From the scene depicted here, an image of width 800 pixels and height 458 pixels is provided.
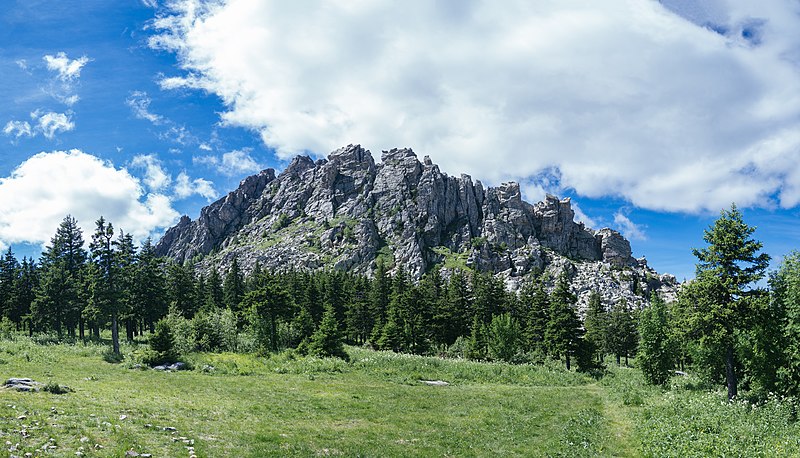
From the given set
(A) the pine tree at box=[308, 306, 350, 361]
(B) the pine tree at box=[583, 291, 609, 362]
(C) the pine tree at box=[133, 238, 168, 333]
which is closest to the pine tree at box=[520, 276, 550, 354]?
(B) the pine tree at box=[583, 291, 609, 362]

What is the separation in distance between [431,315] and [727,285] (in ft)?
186

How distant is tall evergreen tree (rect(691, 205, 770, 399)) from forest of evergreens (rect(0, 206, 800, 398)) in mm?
73

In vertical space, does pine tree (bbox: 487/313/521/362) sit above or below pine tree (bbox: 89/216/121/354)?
below

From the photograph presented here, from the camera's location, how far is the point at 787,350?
26.8 m

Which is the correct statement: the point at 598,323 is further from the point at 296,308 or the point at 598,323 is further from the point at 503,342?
the point at 296,308

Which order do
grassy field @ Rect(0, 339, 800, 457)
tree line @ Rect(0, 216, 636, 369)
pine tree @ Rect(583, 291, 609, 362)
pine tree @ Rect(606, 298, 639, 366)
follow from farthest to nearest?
1. pine tree @ Rect(606, 298, 639, 366)
2. pine tree @ Rect(583, 291, 609, 362)
3. tree line @ Rect(0, 216, 636, 369)
4. grassy field @ Rect(0, 339, 800, 457)

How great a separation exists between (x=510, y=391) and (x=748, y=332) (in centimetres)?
1818

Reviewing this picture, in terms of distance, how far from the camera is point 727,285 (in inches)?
1174

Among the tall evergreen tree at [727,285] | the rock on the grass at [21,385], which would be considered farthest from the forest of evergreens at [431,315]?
the rock on the grass at [21,385]

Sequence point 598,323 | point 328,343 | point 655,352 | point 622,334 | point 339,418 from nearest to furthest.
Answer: point 339,418
point 655,352
point 328,343
point 598,323
point 622,334

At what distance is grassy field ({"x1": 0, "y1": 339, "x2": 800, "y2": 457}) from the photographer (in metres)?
16.7

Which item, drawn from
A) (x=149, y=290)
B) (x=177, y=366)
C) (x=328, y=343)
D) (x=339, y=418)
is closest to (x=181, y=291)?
(x=149, y=290)

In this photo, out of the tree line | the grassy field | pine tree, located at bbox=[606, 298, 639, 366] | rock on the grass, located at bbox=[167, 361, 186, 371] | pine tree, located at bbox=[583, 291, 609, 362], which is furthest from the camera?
pine tree, located at bbox=[606, 298, 639, 366]

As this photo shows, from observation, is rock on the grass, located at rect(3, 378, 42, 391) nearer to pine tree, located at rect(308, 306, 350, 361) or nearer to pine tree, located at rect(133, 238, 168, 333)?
pine tree, located at rect(308, 306, 350, 361)
